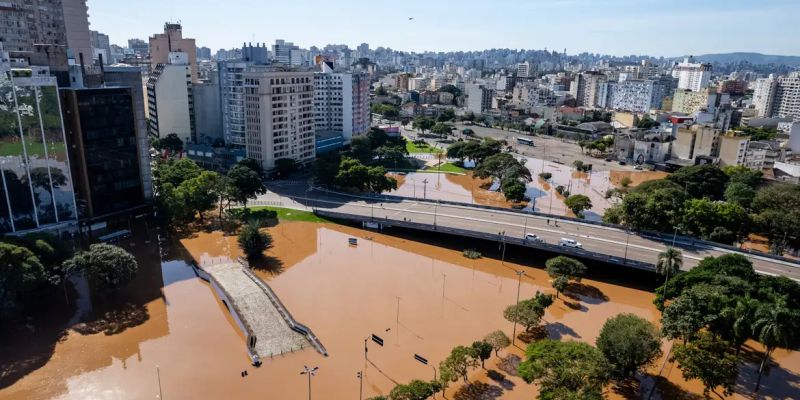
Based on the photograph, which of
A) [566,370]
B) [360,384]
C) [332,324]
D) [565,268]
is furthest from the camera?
[565,268]

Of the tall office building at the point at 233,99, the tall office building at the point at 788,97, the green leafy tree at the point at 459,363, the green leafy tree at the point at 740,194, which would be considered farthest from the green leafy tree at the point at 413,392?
the tall office building at the point at 788,97

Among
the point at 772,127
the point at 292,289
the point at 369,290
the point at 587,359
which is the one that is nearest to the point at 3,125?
the point at 292,289

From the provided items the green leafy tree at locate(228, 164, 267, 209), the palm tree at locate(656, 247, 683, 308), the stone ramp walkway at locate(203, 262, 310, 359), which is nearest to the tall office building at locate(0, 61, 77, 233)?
the green leafy tree at locate(228, 164, 267, 209)

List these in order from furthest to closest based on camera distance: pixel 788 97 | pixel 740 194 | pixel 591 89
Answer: pixel 591 89, pixel 788 97, pixel 740 194

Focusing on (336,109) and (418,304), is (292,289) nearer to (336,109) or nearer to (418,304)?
(418,304)

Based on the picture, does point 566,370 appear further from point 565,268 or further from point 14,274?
point 14,274

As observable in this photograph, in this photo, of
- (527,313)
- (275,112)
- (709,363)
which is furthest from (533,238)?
(275,112)
